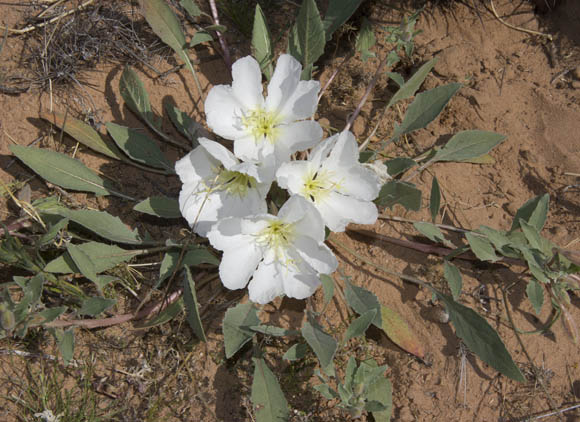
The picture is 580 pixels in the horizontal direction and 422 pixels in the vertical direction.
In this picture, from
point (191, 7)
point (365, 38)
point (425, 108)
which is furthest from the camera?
point (365, 38)

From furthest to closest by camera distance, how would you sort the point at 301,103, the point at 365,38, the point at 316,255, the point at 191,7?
the point at 365,38 < the point at 191,7 < the point at 301,103 < the point at 316,255

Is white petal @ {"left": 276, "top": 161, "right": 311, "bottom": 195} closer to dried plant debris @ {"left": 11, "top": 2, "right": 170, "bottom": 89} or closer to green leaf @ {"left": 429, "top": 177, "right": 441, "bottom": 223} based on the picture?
green leaf @ {"left": 429, "top": 177, "right": 441, "bottom": 223}

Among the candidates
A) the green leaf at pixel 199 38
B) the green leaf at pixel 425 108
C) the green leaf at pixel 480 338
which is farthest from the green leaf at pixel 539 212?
the green leaf at pixel 199 38

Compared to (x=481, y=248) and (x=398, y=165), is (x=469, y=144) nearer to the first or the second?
(x=398, y=165)

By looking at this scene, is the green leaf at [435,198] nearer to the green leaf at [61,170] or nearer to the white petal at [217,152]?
the white petal at [217,152]

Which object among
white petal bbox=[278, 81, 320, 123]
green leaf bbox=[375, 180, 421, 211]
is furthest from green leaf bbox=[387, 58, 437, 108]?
white petal bbox=[278, 81, 320, 123]

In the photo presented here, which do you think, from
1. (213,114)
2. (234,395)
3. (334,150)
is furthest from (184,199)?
(234,395)

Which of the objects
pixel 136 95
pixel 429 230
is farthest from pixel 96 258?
pixel 429 230
